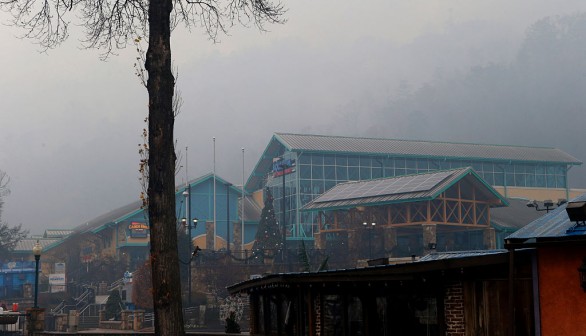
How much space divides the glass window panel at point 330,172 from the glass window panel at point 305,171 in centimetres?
198

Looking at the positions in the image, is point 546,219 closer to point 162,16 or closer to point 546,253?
point 546,253

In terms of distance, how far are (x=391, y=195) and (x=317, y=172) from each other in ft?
62.2

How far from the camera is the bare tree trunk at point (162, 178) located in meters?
14.3

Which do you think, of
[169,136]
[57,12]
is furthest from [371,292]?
[57,12]

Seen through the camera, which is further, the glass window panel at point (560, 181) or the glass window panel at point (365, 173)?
the glass window panel at point (560, 181)

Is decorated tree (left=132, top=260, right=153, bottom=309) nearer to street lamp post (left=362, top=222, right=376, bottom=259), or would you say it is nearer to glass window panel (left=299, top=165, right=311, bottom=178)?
street lamp post (left=362, top=222, right=376, bottom=259)

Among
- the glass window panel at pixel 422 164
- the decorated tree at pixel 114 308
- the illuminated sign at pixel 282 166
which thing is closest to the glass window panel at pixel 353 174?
the illuminated sign at pixel 282 166

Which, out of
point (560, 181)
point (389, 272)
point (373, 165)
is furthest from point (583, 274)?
point (560, 181)

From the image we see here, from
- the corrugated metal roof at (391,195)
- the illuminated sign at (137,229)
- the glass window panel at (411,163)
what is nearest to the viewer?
the corrugated metal roof at (391,195)

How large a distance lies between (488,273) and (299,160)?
76.1m

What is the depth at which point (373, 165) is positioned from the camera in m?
96.4

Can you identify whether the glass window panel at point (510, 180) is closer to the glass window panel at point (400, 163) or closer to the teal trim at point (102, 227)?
the glass window panel at point (400, 163)

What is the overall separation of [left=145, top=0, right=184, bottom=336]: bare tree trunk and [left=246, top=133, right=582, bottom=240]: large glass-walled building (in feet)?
231

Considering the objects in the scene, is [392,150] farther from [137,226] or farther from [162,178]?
[162,178]
